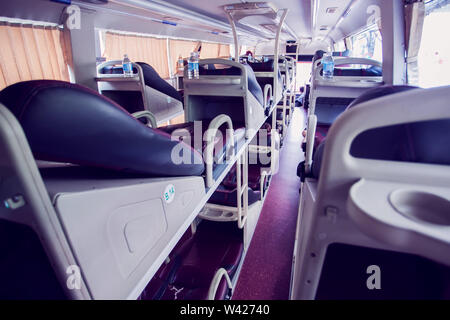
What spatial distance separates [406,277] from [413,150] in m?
0.55

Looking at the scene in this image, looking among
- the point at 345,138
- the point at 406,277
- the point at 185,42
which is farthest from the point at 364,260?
the point at 185,42

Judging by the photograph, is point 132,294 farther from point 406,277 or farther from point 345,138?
point 406,277

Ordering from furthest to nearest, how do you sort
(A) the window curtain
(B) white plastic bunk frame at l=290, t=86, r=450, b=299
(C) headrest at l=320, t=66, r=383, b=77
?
(C) headrest at l=320, t=66, r=383, b=77, (A) the window curtain, (B) white plastic bunk frame at l=290, t=86, r=450, b=299

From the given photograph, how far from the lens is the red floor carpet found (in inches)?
85.3

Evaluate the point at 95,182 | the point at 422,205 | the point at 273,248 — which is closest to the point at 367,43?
the point at 273,248

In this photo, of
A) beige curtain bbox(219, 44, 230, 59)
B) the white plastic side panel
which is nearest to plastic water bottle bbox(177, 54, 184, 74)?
beige curtain bbox(219, 44, 230, 59)

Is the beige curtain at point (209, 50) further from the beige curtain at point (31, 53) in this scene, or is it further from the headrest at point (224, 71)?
the headrest at point (224, 71)

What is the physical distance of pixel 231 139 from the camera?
6.12 feet

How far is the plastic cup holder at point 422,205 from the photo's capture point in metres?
0.65

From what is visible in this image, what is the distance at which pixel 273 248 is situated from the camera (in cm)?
262

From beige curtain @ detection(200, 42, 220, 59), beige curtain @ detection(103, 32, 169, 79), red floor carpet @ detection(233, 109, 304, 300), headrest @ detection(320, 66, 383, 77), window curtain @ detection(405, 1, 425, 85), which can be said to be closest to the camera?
window curtain @ detection(405, 1, 425, 85)

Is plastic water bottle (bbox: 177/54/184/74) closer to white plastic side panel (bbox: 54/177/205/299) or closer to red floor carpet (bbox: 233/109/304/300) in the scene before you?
red floor carpet (bbox: 233/109/304/300)

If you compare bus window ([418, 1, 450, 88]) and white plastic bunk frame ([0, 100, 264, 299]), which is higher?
bus window ([418, 1, 450, 88])

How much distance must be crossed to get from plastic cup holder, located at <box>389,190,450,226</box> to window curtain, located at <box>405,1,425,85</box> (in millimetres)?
2057
